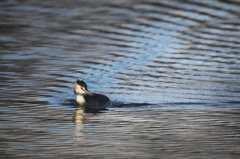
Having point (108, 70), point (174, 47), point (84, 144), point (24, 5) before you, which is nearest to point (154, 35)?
point (174, 47)

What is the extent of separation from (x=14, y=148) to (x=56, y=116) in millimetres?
3242

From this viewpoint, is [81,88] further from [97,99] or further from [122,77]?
[122,77]

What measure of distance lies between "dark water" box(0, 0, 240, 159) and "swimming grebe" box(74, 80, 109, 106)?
0.30 metres

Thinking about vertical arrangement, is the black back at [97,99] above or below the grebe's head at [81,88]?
below

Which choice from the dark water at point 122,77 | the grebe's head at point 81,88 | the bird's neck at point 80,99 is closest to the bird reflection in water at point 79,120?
the dark water at point 122,77

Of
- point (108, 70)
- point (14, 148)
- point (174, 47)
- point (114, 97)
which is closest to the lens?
point (14, 148)

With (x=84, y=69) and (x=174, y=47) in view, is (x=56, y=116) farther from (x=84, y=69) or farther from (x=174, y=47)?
(x=174, y=47)

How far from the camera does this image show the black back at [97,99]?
16.2 m

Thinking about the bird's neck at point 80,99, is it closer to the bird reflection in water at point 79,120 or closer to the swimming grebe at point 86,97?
the swimming grebe at point 86,97

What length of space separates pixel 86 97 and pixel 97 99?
38cm

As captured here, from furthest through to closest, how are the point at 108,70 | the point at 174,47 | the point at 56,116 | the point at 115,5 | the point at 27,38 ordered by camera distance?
the point at 115,5 < the point at 27,38 < the point at 174,47 < the point at 108,70 < the point at 56,116

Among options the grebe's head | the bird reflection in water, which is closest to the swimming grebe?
the grebe's head

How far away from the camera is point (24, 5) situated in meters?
35.3

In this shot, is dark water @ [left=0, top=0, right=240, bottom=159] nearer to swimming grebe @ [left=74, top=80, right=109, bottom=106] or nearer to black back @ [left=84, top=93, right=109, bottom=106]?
swimming grebe @ [left=74, top=80, right=109, bottom=106]
